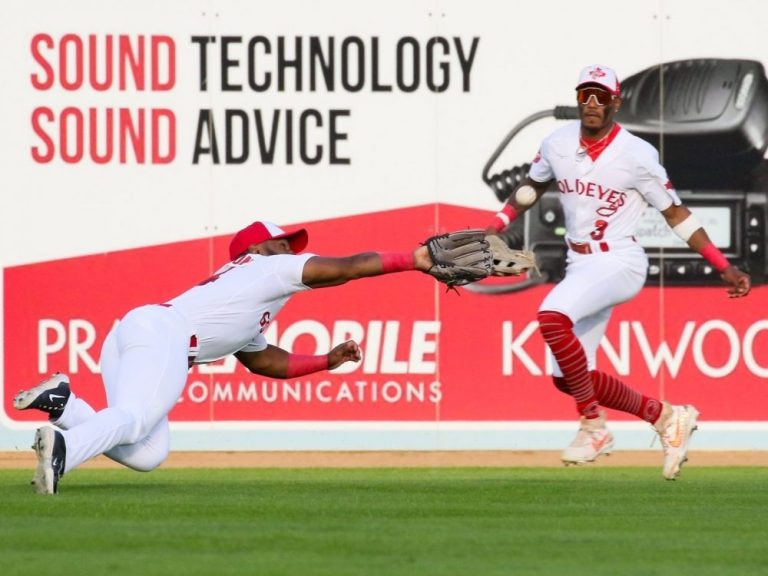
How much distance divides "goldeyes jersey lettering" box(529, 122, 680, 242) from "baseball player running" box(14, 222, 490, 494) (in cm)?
175

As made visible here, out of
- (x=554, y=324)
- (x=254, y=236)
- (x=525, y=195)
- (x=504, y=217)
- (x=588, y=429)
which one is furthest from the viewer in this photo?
(x=525, y=195)

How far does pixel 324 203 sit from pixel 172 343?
5.44m

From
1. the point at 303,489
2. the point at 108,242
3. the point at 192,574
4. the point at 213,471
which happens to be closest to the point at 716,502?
the point at 303,489

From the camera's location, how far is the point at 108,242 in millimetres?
13719

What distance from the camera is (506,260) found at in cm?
853

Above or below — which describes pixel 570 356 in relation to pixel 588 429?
above

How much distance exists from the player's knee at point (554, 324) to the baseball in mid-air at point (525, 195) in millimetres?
843

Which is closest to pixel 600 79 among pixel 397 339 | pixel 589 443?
pixel 589 443

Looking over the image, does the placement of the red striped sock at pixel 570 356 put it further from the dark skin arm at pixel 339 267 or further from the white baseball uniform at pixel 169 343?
the white baseball uniform at pixel 169 343

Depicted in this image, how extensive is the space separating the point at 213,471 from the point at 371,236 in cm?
232

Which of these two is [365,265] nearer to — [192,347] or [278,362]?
[192,347]

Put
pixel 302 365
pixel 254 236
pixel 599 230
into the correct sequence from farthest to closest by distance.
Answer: pixel 599 230 < pixel 302 365 < pixel 254 236

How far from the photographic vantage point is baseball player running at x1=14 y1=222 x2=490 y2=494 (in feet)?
26.3

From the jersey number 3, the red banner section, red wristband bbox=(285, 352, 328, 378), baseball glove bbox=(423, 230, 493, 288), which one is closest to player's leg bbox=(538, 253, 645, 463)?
the jersey number 3
